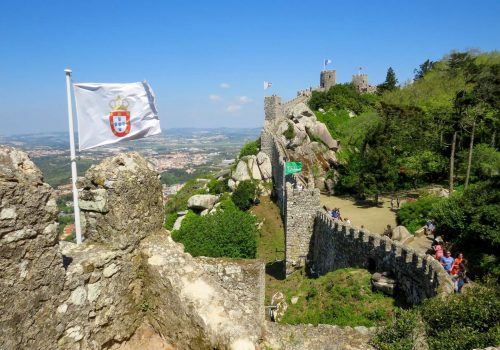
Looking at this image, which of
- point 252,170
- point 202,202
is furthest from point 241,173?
point 202,202

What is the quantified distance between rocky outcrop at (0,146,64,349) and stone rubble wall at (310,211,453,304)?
8.32m

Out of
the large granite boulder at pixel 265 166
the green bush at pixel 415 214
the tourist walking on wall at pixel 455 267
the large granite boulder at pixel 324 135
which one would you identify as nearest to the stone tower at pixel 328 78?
the large granite boulder at pixel 324 135

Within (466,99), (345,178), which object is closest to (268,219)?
(345,178)

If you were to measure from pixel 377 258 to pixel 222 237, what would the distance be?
7833 millimetres

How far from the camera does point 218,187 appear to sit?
30266mm

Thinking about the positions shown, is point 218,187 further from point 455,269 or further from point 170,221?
point 455,269

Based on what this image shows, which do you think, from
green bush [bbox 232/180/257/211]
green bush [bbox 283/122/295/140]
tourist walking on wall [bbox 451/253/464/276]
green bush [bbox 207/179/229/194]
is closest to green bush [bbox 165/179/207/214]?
green bush [bbox 207/179/229/194]

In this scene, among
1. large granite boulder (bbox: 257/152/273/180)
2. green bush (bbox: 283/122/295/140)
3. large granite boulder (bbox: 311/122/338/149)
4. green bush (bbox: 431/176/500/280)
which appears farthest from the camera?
large granite boulder (bbox: 311/122/338/149)

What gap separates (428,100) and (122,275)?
3347 centimetres

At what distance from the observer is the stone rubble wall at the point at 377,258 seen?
9.66 meters

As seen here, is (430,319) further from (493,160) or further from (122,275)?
(493,160)

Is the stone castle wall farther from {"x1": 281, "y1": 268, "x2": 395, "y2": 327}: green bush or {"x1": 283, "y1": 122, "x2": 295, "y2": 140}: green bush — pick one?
{"x1": 283, "y1": 122, "x2": 295, "y2": 140}: green bush

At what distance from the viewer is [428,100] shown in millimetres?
32000

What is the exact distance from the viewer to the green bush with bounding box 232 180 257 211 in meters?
25.6
